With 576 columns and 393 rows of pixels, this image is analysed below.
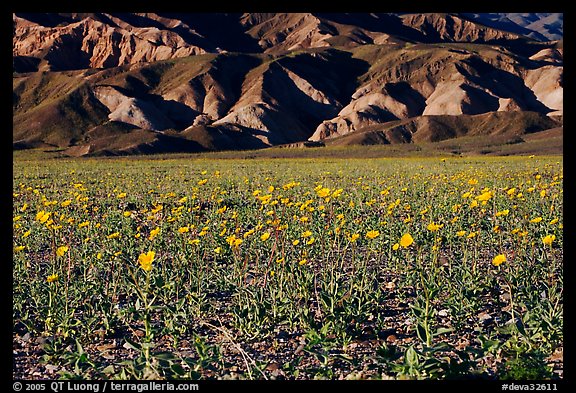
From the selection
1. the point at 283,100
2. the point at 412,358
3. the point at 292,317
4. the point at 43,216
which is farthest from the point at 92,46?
the point at 412,358

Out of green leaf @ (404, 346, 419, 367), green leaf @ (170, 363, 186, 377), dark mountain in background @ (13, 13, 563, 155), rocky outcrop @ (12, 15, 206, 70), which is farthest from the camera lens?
rocky outcrop @ (12, 15, 206, 70)

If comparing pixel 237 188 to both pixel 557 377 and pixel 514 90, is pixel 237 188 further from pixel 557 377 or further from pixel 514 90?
pixel 514 90

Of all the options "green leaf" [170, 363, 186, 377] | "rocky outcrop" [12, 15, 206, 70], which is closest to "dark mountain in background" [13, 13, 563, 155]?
"rocky outcrop" [12, 15, 206, 70]

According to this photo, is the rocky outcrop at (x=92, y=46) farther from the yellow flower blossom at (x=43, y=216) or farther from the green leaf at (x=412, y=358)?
the green leaf at (x=412, y=358)

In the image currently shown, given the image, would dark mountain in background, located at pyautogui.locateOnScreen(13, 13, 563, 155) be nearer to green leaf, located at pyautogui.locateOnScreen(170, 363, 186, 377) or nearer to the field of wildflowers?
the field of wildflowers

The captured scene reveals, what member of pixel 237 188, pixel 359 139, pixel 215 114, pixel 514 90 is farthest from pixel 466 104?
pixel 237 188

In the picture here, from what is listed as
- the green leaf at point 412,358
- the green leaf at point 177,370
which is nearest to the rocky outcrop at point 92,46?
the green leaf at point 177,370

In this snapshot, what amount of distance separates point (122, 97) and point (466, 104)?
7393 centimetres

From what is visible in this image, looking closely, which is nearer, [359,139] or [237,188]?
[237,188]

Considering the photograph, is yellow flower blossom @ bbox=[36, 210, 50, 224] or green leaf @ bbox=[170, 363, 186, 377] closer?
green leaf @ bbox=[170, 363, 186, 377]

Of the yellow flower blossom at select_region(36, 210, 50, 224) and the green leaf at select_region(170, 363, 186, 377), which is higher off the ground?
the yellow flower blossom at select_region(36, 210, 50, 224)

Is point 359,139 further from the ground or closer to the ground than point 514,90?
closer to the ground

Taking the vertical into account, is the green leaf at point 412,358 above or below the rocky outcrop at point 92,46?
below

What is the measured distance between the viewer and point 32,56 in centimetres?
17612
